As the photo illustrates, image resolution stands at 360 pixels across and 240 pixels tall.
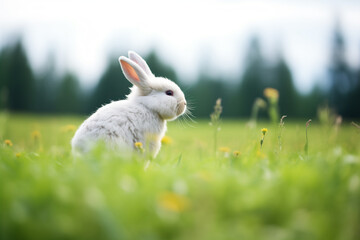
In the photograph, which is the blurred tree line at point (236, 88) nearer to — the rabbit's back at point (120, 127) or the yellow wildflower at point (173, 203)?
the rabbit's back at point (120, 127)

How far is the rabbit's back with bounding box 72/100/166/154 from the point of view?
9.95ft

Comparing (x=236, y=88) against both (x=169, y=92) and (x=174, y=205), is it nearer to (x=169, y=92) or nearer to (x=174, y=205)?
(x=169, y=92)

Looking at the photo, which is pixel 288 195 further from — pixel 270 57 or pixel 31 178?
pixel 270 57

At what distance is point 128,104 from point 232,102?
35400mm

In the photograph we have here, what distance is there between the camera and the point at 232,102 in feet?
125

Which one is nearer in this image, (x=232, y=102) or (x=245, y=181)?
(x=245, y=181)

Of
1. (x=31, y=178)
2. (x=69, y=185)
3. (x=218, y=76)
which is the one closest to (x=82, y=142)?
(x=31, y=178)

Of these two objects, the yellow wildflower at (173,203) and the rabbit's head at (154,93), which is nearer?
the yellow wildflower at (173,203)

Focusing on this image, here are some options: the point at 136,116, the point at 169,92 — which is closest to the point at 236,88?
the point at 169,92

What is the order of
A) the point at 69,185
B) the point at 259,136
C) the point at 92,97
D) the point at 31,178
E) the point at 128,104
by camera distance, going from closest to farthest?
the point at 69,185 < the point at 31,178 < the point at 259,136 < the point at 128,104 < the point at 92,97

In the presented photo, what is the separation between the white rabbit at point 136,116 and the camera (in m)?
3.06

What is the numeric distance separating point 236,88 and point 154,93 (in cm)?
3550

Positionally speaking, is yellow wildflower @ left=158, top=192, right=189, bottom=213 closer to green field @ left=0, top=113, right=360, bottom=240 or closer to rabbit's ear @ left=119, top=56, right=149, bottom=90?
green field @ left=0, top=113, right=360, bottom=240

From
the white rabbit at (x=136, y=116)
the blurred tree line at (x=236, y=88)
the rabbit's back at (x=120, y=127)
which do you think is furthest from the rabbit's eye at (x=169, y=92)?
the blurred tree line at (x=236, y=88)
